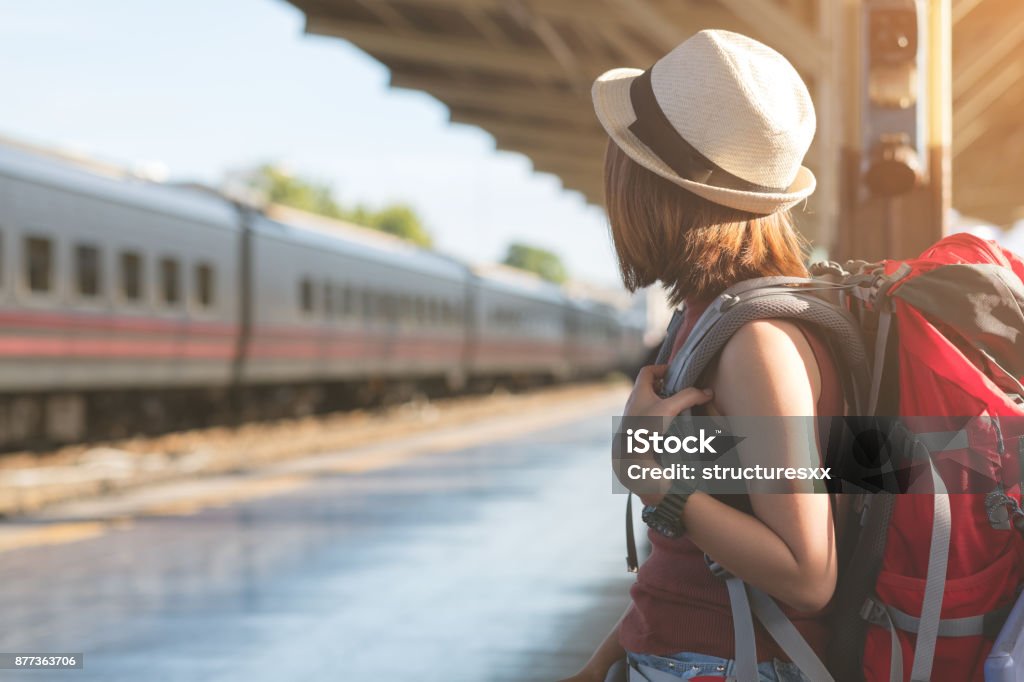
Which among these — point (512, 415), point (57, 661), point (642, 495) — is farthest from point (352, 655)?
point (512, 415)

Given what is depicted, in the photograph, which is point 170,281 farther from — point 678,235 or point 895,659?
point 895,659

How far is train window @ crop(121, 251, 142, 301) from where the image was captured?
16.4m

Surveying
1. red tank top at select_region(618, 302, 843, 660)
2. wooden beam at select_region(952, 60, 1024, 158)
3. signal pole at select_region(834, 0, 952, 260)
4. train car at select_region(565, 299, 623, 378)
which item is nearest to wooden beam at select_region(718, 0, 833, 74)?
signal pole at select_region(834, 0, 952, 260)

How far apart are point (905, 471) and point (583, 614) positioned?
5.08 meters

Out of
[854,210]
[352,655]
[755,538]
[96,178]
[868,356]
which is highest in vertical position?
[96,178]

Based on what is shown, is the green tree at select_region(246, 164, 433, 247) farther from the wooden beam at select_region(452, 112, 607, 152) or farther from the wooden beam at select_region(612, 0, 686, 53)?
the wooden beam at select_region(612, 0, 686, 53)

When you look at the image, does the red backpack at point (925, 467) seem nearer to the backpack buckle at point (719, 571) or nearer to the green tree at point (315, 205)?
the backpack buckle at point (719, 571)

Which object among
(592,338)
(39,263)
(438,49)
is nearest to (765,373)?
(438,49)

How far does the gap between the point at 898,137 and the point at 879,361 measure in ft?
9.71

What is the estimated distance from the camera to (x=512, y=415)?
1056 inches

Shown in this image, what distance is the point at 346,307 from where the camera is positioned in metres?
24.3

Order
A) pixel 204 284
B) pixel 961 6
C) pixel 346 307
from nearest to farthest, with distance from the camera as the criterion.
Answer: pixel 961 6 < pixel 204 284 < pixel 346 307

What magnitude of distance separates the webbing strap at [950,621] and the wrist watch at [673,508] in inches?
10.4

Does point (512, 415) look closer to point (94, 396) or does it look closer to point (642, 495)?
point (94, 396)
